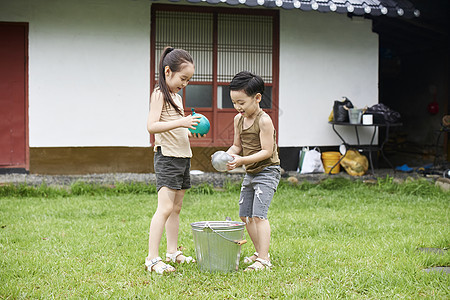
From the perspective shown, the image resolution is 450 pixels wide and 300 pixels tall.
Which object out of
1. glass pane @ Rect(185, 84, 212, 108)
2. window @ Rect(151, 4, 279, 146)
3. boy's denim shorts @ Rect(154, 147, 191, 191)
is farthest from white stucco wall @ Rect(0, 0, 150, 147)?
boy's denim shorts @ Rect(154, 147, 191, 191)

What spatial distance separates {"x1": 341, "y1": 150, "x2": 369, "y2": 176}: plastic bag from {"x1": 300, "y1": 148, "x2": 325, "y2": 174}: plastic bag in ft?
1.33

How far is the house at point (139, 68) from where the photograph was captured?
332 inches

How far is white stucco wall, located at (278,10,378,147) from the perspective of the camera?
9375 mm

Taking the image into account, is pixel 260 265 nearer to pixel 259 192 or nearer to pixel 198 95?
pixel 259 192

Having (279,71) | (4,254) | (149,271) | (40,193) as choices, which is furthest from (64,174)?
(149,271)

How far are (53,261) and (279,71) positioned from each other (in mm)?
6330

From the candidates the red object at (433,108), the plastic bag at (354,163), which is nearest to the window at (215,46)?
the plastic bag at (354,163)

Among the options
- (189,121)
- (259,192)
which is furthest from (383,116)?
(189,121)

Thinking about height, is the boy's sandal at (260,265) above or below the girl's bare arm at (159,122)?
below

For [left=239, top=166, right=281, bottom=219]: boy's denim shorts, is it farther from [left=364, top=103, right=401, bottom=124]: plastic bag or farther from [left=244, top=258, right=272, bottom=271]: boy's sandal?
[left=364, top=103, right=401, bottom=124]: plastic bag

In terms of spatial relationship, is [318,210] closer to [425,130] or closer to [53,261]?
[53,261]

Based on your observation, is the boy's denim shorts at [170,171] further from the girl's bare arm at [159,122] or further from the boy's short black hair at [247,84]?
the boy's short black hair at [247,84]

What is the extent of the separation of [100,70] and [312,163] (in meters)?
3.87

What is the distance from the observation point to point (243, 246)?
14.1ft
